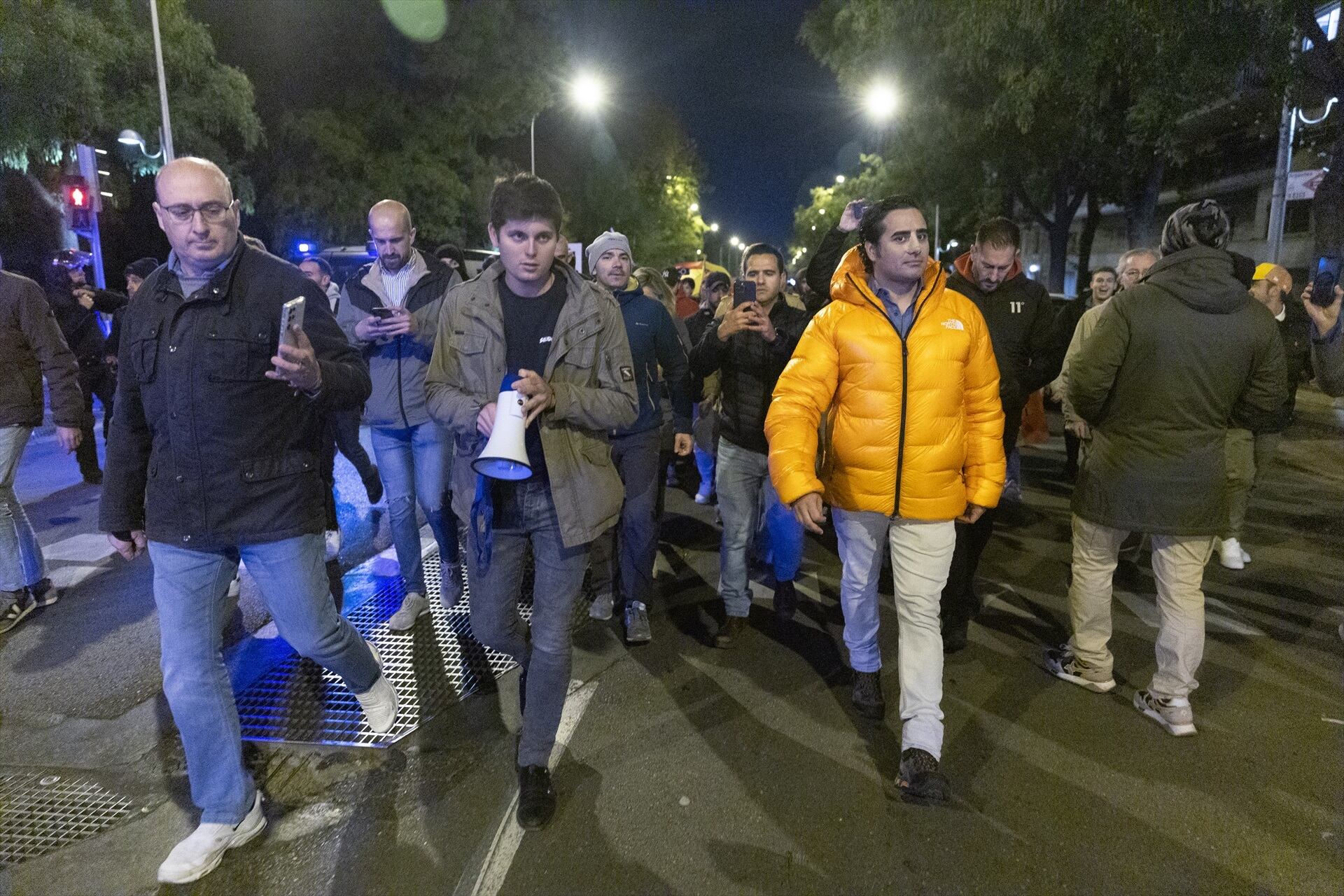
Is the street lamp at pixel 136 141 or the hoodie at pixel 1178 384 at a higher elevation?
the street lamp at pixel 136 141

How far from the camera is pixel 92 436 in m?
7.98

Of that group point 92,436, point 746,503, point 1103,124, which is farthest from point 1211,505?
point 1103,124

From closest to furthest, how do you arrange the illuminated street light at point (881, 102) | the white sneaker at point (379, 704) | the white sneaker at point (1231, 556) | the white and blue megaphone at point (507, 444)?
1. the white and blue megaphone at point (507, 444)
2. the white sneaker at point (379, 704)
3. the white sneaker at point (1231, 556)
4. the illuminated street light at point (881, 102)

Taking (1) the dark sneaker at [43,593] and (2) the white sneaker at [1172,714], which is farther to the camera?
(1) the dark sneaker at [43,593]

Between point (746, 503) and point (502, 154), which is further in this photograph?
point (502, 154)

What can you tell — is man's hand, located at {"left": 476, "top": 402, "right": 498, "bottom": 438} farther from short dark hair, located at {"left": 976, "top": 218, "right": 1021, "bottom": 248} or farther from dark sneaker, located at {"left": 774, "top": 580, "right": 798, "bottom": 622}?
short dark hair, located at {"left": 976, "top": 218, "right": 1021, "bottom": 248}

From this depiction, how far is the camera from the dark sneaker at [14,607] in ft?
15.9

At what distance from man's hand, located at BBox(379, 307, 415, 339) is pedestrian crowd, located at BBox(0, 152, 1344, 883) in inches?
0.5

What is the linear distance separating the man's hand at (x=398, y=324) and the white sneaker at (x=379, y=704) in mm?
1623

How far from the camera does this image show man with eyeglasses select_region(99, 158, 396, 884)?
8.94ft

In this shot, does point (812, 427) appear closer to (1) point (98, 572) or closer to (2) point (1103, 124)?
(1) point (98, 572)

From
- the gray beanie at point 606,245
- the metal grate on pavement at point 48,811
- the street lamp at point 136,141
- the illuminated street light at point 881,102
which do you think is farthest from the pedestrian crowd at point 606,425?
the illuminated street light at point 881,102

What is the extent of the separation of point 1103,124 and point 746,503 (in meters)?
14.0

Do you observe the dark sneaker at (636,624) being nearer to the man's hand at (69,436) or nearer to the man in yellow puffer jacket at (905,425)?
the man in yellow puffer jacket at (905,425)
